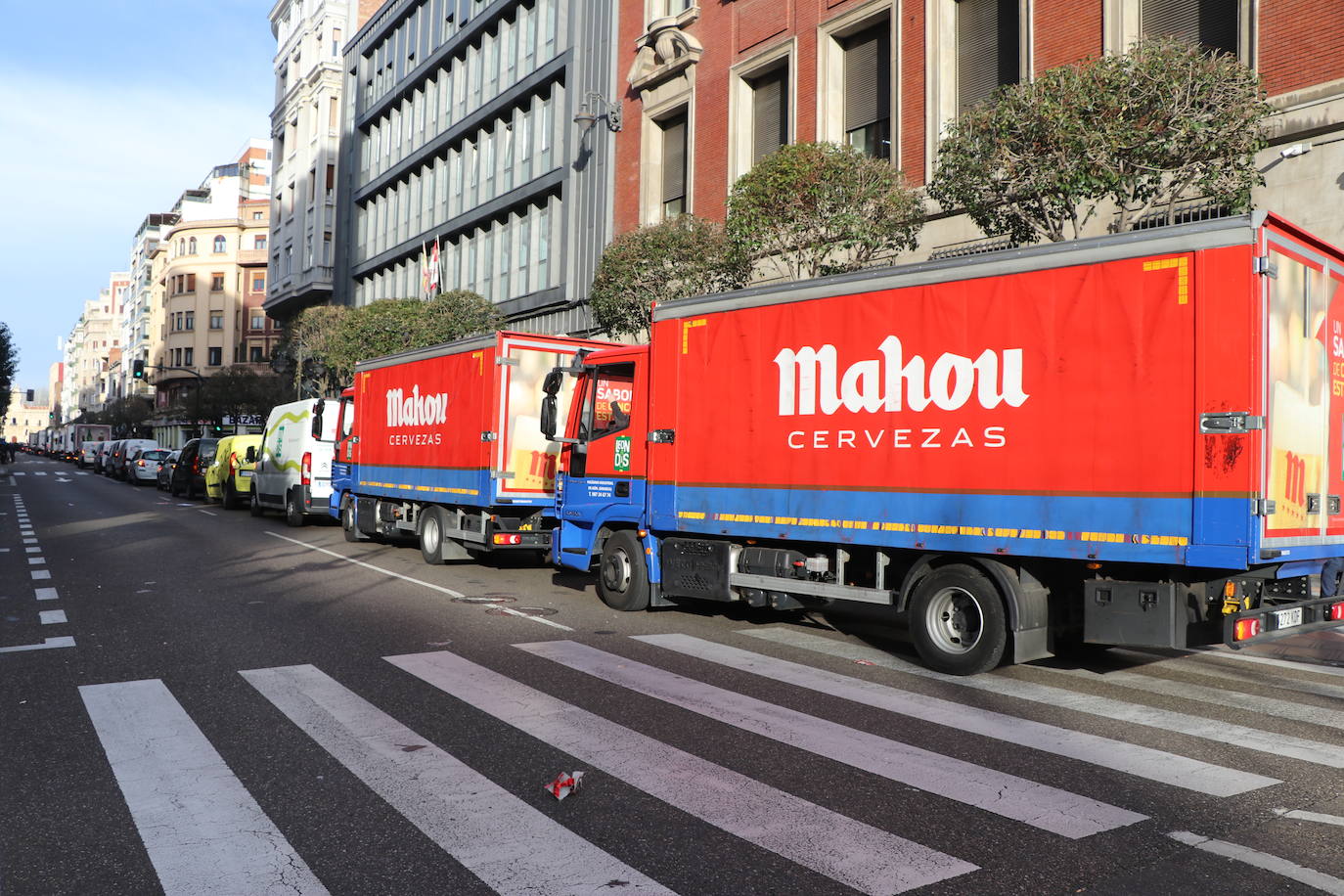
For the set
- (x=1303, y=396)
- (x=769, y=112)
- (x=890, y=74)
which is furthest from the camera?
(x=769, y=112)

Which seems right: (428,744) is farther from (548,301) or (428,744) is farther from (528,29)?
(528,29)

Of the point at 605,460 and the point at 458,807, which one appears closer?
the point at 458,807

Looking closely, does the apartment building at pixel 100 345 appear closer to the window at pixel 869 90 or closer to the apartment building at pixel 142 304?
the apartment building at pixel 142 304

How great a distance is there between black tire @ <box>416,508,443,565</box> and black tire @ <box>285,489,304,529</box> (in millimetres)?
7437

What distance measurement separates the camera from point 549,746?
18.7ft

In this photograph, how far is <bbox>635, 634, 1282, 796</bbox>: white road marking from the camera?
5.29 m

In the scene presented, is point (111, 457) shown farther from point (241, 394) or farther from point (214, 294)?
point (214, 294)

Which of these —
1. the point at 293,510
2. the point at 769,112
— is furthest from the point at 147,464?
the point at 769,112

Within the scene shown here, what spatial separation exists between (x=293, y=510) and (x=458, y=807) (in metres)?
19.7

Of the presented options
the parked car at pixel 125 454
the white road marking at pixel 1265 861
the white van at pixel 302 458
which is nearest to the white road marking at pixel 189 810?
the white road marking at pixel 1265 861

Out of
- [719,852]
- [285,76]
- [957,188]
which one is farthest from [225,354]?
[719,852]

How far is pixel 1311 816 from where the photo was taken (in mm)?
4703

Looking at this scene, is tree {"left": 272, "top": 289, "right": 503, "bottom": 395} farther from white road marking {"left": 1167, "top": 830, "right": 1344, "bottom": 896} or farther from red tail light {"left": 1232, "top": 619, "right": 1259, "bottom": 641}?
white road marking {"left": 1167, "top": 830, "right": 1344, "bottom": 896}

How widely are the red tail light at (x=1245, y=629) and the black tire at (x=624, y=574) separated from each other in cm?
564
